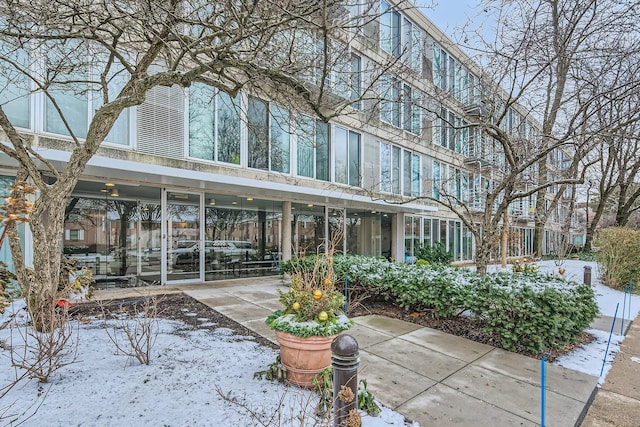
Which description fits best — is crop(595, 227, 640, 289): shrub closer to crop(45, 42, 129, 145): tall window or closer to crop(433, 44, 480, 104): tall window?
crop(433, 44, 480, 104): tall window

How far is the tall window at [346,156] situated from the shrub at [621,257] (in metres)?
7.81

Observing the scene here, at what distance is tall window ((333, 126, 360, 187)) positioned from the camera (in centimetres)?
1186

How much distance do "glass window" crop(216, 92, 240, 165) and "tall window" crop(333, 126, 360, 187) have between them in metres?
3.90

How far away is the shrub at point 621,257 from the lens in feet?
29.2

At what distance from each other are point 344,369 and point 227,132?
790 cm

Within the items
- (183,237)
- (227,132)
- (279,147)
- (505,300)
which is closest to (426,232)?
(279,147)

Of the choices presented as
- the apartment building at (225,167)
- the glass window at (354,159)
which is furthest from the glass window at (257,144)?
the glass window at (354,159)

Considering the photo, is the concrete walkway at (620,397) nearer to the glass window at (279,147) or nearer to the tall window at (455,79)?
the tall window at (455,79)

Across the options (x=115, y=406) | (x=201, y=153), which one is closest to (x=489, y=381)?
(x=115, y=406)

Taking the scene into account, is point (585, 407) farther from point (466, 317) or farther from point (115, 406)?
point (115, 406)

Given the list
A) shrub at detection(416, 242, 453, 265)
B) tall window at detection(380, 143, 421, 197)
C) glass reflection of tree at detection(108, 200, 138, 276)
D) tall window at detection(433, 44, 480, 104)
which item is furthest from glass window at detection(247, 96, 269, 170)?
shrub at detection(416, 242, 453, 265)

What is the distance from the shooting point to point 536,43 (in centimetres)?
532

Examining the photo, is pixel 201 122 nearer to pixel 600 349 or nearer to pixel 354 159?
pixel 354 159

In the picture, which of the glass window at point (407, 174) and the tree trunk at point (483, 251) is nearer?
the tree trunk at point (483, 251)
